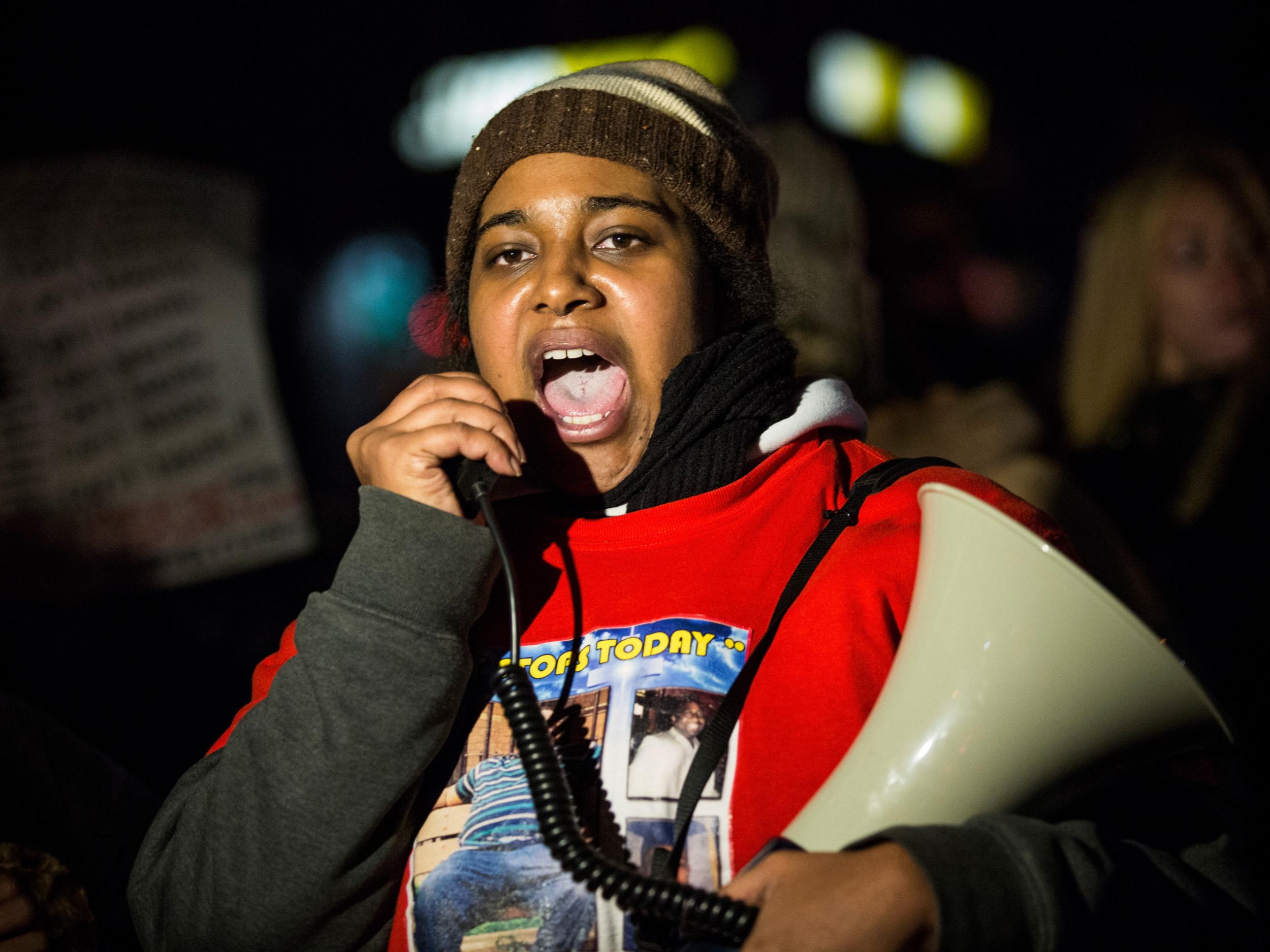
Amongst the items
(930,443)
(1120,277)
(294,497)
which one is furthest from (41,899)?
(1120,277)

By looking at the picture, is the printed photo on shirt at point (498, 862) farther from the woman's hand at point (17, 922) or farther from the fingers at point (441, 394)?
the woman's hand at point (17, 922)

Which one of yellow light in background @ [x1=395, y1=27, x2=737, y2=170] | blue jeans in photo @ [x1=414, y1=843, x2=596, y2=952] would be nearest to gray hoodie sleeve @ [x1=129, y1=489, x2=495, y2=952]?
blue jeans in photo @ [x1=414, y1=843, x2=596, y2=952]

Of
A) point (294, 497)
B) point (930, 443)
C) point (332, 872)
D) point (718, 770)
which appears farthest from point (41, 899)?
point (930, 443)

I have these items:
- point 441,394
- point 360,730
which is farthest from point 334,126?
point 360,730

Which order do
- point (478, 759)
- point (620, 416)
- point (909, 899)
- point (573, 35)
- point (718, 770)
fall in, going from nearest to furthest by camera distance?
point (909, 899) → point (718, 770) → point (478, 759) → point (620, 416) → point (573, 35)

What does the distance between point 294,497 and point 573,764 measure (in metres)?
2.56

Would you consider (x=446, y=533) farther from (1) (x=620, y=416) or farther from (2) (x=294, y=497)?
(2) (x=294, y=497)

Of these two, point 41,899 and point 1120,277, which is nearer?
point 41,899

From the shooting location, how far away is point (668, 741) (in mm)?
1500

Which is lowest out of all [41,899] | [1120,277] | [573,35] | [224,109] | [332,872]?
[41,899]

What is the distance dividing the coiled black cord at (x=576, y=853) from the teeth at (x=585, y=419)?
35cm

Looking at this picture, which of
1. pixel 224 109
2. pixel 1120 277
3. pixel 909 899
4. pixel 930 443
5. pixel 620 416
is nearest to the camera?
pixel 909 899

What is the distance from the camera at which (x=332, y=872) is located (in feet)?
4.86

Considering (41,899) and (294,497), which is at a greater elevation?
(294,497)
